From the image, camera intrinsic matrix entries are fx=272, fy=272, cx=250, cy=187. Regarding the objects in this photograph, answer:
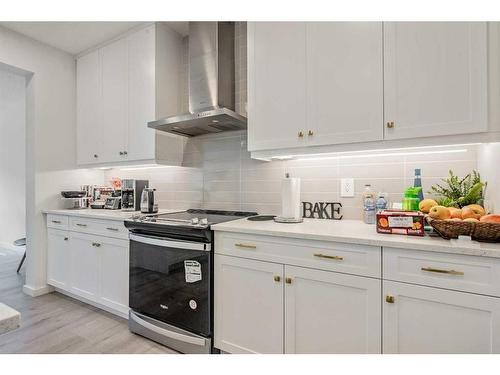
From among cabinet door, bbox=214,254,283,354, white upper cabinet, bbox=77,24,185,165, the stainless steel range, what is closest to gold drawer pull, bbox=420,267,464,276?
cabinet door, bbox=214,254,283,354

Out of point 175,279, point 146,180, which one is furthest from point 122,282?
point 146,180

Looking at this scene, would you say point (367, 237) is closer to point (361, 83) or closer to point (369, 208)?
point (369, 208)

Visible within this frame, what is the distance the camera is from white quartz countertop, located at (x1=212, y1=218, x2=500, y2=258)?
110cm

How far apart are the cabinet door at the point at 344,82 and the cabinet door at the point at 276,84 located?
0.07 metres

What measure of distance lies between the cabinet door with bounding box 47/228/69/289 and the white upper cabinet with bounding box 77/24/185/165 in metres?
0.83

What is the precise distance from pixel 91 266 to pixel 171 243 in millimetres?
1133

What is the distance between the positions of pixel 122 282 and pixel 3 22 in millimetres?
2613

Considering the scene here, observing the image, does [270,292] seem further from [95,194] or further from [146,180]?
[95,194]

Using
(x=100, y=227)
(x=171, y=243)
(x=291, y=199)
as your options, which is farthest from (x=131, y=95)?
(x=291, y=199)

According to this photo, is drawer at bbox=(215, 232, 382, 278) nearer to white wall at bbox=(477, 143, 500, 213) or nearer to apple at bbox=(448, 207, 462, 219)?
apple at bbox=(448, 207, 462, 219)
